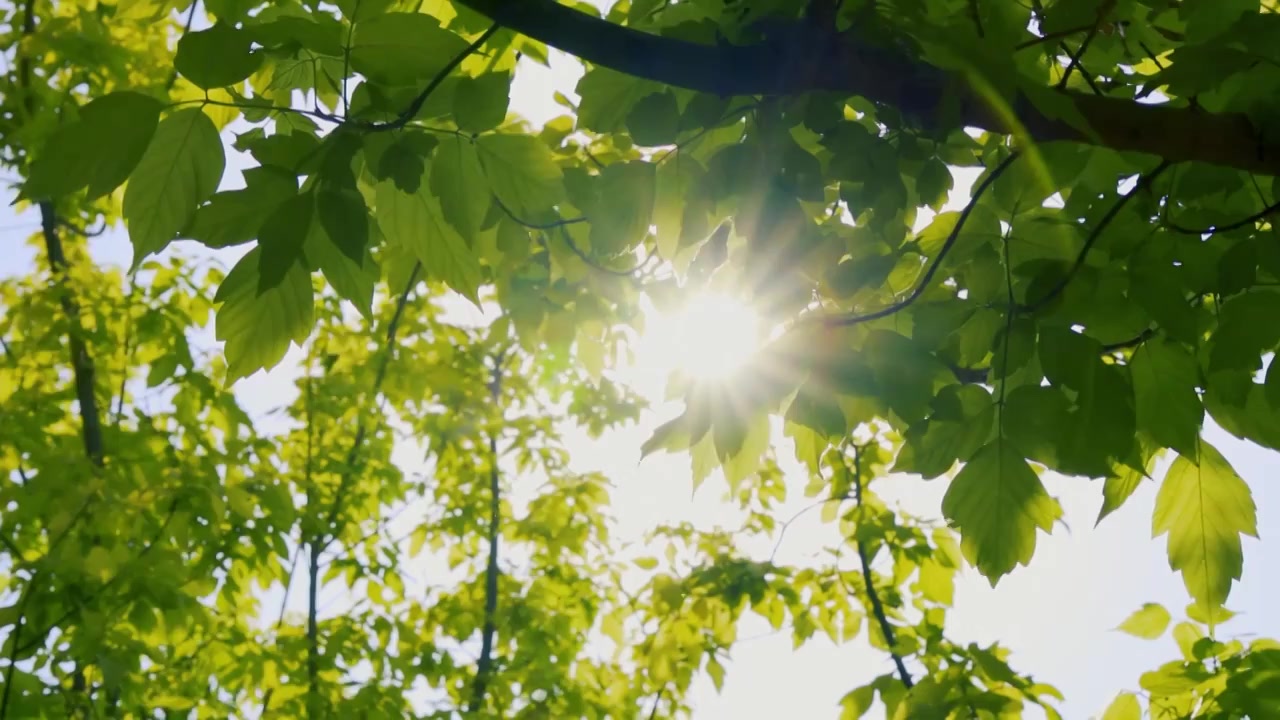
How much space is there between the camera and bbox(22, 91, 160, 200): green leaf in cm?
97

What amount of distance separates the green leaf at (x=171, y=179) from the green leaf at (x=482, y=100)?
301 millimetres

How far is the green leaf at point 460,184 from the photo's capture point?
121cm

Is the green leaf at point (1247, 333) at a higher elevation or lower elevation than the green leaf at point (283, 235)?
lower

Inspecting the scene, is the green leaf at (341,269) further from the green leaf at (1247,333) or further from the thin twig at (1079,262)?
the green leaf at (1247,333)

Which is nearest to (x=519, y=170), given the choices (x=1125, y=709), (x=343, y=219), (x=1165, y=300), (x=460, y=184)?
(x=460, y=184)

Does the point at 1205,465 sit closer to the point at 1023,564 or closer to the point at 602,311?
the point at 1023,564

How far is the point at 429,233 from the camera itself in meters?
1.32

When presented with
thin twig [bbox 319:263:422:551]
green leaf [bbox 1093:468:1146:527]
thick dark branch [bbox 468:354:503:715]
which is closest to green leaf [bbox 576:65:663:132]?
green leaf [bbox 1093:468:1146:527]

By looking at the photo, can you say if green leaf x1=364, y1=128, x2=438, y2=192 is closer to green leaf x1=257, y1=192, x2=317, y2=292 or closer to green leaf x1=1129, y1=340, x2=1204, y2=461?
green leaf x1=257, y1=192, x2=317, y2=292

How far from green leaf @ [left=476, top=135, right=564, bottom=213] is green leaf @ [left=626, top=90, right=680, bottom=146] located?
133 millimetres

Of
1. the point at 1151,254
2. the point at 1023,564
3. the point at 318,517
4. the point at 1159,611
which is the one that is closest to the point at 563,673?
the point at 318,517

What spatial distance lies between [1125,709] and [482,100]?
81.5 inches

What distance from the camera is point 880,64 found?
36.9 inches

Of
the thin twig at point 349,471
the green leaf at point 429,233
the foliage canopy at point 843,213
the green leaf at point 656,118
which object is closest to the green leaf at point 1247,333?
the foliage canopy at point 843,213
